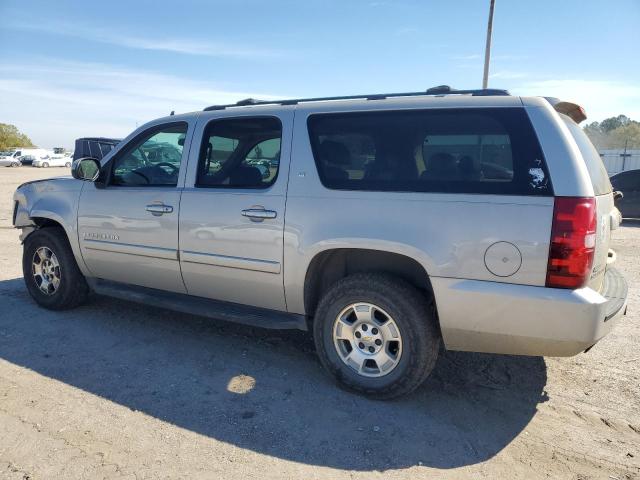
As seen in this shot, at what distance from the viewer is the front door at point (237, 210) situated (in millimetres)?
3664

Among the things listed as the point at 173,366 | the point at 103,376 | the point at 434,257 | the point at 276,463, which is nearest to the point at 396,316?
the point at 434,257

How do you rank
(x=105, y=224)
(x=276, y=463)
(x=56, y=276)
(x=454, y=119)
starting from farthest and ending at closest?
(x=56, y=276) → (x=105, y=224) → (x=454, y=119) → (x=276, y=463)

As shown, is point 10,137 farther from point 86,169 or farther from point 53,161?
point 86,169

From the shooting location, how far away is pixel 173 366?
3.87 meters

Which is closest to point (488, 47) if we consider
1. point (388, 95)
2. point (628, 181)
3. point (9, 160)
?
point (628, 181)

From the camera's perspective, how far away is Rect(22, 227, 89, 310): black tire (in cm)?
491

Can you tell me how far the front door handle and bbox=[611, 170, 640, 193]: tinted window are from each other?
12071mm

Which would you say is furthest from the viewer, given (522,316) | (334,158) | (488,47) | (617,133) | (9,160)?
(617,133)

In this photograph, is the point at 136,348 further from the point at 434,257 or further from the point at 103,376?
the point at 434,257

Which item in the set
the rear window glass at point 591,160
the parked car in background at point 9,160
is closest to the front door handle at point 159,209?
the rear window glass at point 591,160

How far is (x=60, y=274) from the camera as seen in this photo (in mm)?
4953

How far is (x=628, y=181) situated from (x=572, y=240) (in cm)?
1188

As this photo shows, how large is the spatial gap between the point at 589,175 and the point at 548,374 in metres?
1.70

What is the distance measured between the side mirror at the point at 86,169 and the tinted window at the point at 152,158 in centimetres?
16
